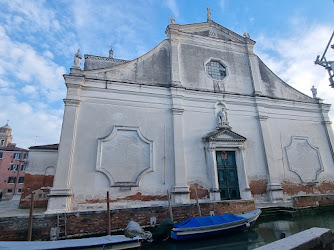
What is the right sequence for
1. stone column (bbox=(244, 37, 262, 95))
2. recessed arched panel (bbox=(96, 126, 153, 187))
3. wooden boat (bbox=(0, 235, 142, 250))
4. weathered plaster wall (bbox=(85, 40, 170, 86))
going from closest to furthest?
wooden boat (bbox=(0, 235, 142, 250)) → recessed arched panel (bbox=(96, 126, 153, 187)) → weathered plaster wall (bbox=(85, 40, 170, 86)) → stone column (bbox=(244, 37, 262, 95))

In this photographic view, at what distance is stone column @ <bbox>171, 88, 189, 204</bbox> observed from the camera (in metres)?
9.44

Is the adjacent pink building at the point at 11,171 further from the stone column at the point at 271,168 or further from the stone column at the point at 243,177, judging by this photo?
the stone column at the point at 271,168

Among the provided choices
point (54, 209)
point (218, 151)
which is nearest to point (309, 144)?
point (218, 151)

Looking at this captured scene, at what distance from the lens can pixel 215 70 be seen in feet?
44.1

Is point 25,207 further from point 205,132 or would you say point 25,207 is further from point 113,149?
point 205,132

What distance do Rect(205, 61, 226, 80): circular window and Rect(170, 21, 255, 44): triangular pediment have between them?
7.21ft

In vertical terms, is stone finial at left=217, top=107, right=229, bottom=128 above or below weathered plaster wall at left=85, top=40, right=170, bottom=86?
below

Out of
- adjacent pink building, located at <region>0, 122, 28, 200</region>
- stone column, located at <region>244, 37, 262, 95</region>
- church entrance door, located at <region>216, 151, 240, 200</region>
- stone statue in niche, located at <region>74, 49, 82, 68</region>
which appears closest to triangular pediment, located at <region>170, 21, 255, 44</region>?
stone column, located at <region>244, 37, 262, 95</region>

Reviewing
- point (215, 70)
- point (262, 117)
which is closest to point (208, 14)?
point (215, 70)

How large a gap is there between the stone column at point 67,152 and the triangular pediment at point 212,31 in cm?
788

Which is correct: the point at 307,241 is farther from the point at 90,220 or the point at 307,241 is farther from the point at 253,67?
the point at 253,67

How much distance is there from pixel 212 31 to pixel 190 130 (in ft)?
26.0

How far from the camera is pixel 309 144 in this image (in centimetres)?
1302

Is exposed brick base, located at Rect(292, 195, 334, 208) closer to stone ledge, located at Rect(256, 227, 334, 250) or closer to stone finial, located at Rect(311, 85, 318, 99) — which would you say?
stone ledge, located at Rect(256, 227, 334, 250)
